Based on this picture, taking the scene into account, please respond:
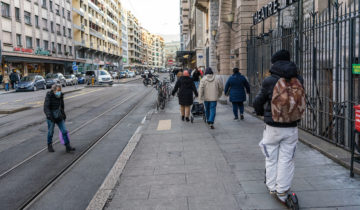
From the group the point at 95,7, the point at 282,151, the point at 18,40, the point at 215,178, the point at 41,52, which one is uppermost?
the point at 95,7

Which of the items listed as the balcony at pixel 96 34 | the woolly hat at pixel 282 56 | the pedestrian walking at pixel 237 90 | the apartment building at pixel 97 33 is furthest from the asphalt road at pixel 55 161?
the balcony at pixel 96 34

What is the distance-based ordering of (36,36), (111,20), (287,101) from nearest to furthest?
(287,101)
(36,36)
(111,20)

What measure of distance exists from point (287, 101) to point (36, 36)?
43.2m

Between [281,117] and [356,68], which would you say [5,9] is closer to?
[356,68]

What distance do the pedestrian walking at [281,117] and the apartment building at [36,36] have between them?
31705 mm

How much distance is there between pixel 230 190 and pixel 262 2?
39.6 ft

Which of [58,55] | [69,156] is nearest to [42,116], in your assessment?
[69,156]

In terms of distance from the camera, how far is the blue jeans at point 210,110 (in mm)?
9438

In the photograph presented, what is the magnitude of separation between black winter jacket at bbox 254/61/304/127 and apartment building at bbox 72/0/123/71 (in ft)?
152

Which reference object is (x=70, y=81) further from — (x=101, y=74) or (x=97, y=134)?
(x=97, y=134)

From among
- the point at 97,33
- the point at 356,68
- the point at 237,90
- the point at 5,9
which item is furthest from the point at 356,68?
the point at 97,33

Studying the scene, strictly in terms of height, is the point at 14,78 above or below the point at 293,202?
above

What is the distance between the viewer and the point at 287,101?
3.92 metres

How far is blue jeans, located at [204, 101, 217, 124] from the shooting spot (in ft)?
31.0
